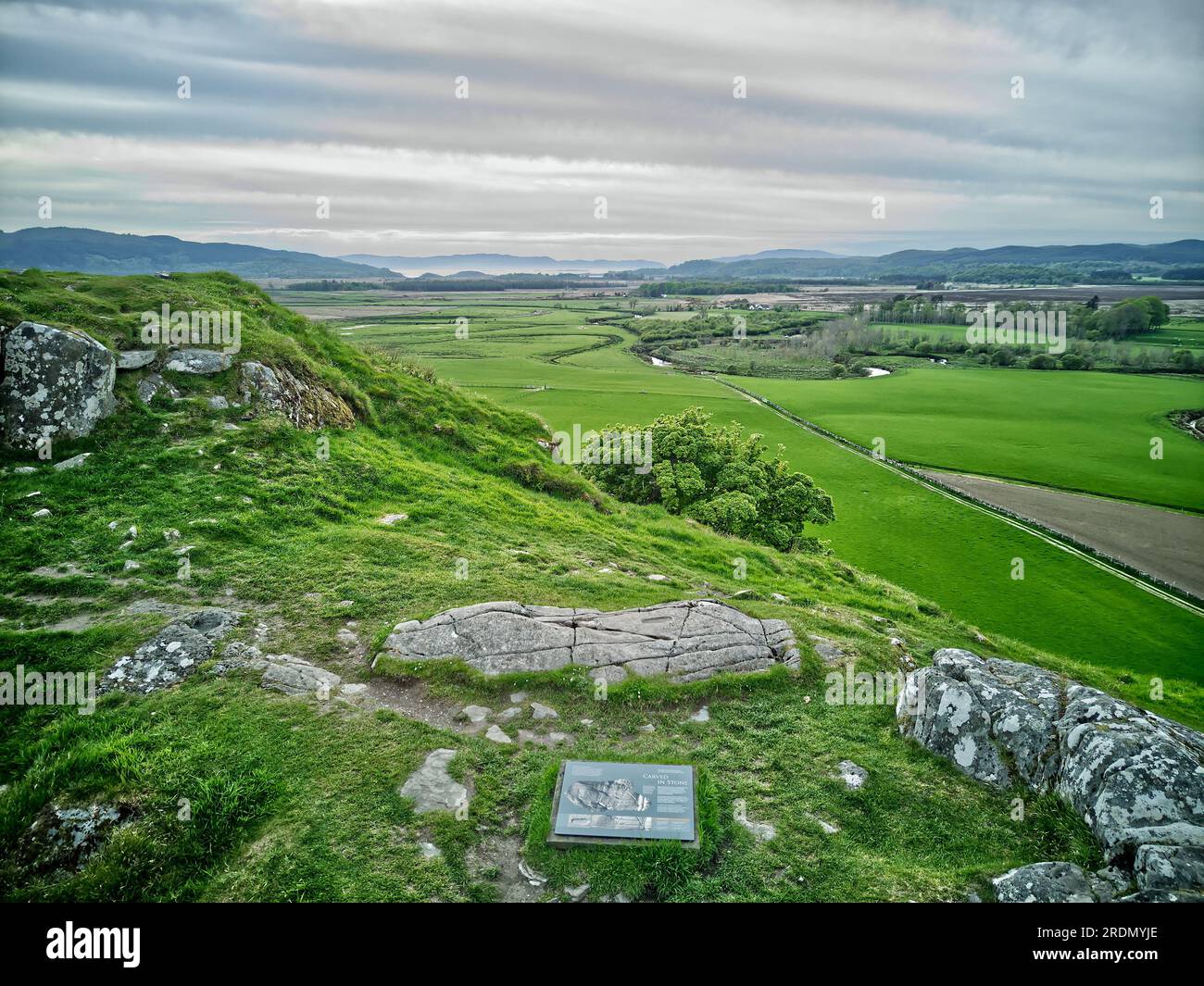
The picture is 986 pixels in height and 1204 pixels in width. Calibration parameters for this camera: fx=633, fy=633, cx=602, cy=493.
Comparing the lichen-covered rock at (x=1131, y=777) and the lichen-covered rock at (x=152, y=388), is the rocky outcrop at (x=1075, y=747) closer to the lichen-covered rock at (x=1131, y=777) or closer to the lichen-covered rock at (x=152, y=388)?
the lichen-covered rock at (x=1131, y=777)

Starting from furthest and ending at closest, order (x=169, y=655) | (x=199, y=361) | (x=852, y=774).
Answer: (x=199, y=361) < (x=169, y=655) < (x=852, y=774)

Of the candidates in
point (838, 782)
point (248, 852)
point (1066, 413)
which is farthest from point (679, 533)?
point (1066, 413)

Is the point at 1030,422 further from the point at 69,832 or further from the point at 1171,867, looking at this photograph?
the point at 69,832

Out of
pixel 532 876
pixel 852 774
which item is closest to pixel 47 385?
pixel 532 876

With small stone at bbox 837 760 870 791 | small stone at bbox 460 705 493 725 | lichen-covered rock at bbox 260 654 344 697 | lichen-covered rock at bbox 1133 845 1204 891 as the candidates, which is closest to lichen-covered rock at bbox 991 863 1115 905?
lichen-covered rock at bbox 1133 845 1204 891

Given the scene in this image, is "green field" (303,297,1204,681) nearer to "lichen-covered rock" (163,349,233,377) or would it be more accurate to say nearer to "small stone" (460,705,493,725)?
"small stone" (460,705,493,725)
